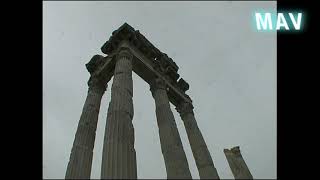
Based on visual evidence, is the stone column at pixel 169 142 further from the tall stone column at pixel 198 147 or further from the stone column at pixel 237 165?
the stone column at pixel 237 165

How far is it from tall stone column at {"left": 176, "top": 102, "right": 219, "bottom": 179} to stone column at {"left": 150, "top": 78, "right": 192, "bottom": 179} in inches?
135

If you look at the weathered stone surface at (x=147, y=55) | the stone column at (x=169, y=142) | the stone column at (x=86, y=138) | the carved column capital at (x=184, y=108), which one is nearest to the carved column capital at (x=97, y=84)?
the stone column at (x=86, y=138)

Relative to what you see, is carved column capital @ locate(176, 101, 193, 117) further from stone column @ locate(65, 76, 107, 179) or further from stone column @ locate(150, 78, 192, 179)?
stone column @ locate(65, 76, 107, 179)

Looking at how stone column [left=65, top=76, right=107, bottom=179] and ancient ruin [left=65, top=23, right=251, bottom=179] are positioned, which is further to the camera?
stone column [left=65, top=76, right=107, bottom=179]

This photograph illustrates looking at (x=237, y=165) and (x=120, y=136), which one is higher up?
(x=120, y=136)

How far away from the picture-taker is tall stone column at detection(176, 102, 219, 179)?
25.0 m

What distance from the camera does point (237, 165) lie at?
26969 mm

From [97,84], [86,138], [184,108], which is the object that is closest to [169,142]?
[86,138]

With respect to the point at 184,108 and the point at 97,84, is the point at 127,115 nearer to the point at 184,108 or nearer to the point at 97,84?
the point at 97,84

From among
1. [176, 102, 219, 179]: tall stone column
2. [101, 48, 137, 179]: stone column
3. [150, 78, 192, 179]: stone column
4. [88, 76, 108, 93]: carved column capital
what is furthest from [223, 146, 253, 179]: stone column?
[88, 76, 108, 93]: carved column capital

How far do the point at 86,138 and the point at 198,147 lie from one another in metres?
9.25

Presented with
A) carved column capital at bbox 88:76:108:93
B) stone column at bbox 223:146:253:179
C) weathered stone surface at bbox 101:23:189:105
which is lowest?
stone column at bbox 223:146:253:179

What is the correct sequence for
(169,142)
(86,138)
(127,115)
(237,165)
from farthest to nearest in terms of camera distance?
1. (237,165)
2. (86,138)
3. (169,142)
4. (127,115)

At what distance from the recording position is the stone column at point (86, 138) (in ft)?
70.9
